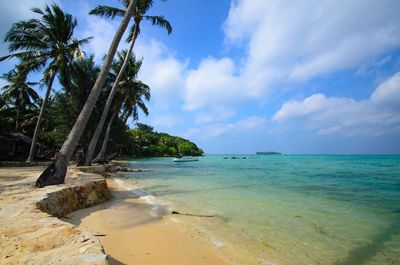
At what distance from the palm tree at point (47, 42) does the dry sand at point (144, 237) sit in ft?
47.4

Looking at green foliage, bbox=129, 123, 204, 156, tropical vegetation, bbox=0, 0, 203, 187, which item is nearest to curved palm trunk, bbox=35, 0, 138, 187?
tropical vegetation, bbox=0, 0, 203, 187

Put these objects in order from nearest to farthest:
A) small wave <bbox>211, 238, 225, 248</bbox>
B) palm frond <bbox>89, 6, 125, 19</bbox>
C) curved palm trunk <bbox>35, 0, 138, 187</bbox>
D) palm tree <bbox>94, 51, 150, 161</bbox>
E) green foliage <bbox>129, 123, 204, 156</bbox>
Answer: small wave <bbox>211, 238, 225, 248</bbox>, curved palm trunk <bbox>35, 0, 138, 187</bbox>, palm frond <bbox>89, 6, 125, 19</bbox>, palm tree <bbox>94, 51, 150, 161</bbox>, green foliage <bbox>129, 123, 204, 156</bbox>

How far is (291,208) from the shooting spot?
7.48m

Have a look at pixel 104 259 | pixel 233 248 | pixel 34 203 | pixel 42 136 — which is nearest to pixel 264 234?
pixel 233 248

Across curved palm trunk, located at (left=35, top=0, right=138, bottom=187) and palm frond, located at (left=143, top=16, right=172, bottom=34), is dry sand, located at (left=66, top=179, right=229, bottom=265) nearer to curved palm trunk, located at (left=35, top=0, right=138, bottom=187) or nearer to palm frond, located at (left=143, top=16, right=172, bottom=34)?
curved palm trunk, located at (left=35, top=0, right=138, bottom=187)

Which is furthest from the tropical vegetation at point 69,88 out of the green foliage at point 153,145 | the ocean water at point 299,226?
the green foliage at point 153,145

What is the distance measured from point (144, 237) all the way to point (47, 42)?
1843 cm

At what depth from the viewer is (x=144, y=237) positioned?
15.1ft

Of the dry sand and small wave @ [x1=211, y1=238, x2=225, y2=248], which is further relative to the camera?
small wave @ [x1=211, y1=238, x2=225, y2=248]

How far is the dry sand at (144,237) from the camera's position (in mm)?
3717

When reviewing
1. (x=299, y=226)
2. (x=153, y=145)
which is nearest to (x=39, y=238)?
(x=299, y=226)

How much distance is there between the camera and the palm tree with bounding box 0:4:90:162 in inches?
663

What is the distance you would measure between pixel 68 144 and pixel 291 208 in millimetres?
7204

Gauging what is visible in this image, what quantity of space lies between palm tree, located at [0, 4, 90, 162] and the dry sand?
1444cm
